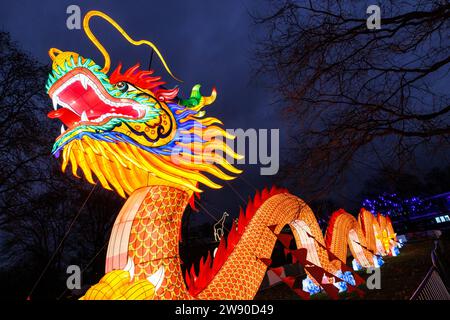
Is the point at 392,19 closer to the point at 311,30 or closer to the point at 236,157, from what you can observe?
the point at 311,30

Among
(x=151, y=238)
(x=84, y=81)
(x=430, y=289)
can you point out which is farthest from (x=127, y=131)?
(x=430, y=289)

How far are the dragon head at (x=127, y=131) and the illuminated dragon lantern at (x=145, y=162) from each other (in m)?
0.01

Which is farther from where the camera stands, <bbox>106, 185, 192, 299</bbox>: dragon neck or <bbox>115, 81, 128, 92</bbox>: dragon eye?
<bbox>115, 81, 128, 92</bbox>: dragon eye

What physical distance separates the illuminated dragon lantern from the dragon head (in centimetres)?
1

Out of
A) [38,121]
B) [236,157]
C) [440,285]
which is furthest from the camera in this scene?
[38,121]

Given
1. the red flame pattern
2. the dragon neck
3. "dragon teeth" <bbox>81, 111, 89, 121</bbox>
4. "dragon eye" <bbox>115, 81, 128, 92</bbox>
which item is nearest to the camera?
the dragon neck

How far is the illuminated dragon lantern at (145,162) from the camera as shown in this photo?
3.21 meters

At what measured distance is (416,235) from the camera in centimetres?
2616

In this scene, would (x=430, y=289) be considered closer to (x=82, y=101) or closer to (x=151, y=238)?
(x=151, y=238)

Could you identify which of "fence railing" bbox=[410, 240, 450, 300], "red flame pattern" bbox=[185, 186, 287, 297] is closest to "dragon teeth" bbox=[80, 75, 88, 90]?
"red flame pattern" bbox=[185, 186, 287, 297]

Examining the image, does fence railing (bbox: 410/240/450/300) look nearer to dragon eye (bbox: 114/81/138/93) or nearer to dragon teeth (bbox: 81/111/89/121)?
dragon eye (bbox: 114/81/138/93)

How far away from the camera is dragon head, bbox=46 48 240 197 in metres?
3.28
